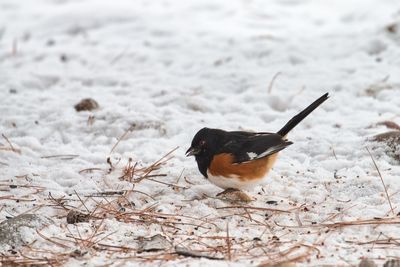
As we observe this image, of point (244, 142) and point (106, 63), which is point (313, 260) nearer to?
point (244, 142)

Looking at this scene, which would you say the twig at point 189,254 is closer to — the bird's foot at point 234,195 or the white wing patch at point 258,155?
the bird's foot at point 234,195

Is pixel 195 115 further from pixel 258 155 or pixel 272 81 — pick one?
pixel 258 155

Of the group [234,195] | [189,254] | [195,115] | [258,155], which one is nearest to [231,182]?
[234,195]

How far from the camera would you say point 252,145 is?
4191 mm

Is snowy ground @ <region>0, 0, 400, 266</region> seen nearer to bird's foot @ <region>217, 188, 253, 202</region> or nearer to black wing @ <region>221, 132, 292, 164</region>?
bird's foot @ <region>217, 188, 253, 202</region>

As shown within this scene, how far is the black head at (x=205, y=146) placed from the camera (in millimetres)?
4168

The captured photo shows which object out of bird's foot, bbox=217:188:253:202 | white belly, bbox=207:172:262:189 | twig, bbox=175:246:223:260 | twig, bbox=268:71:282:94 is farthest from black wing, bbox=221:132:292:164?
twig, bbox=268:71:282:94

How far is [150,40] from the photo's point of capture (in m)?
7.70

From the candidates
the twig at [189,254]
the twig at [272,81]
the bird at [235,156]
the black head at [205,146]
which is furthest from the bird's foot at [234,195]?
the twig at [272,81]

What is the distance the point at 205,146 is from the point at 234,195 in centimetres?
37

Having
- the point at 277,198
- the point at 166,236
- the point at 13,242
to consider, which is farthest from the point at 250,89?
the point at 13,242

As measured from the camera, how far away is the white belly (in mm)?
4102

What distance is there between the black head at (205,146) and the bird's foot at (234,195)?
17cm

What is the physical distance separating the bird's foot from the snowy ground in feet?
0.29
